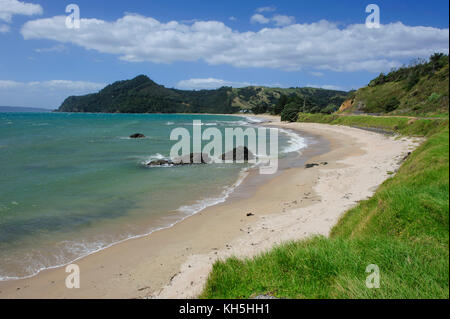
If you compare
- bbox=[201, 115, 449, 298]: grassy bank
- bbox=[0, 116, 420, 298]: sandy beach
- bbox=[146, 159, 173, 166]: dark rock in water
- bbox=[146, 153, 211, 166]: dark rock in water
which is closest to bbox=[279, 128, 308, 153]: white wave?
bbox=[146, 153, 211, 166]: dark rock in water

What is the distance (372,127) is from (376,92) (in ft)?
103

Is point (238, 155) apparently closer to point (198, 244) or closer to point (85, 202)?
point (85, 202)

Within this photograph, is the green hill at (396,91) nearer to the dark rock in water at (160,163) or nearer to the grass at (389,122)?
the grass at (389,122)

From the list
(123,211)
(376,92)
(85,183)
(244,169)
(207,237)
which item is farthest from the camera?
(376,92)

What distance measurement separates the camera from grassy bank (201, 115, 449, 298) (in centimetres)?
332

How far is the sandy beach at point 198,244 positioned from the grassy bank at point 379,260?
1.30 meters

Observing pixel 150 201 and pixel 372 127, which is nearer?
pixel 150 201

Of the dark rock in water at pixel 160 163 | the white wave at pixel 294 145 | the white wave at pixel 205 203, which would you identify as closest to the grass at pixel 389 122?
the white wave at pixel 205 203

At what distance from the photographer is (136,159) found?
1085 inches

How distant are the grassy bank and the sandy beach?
1.30 m
